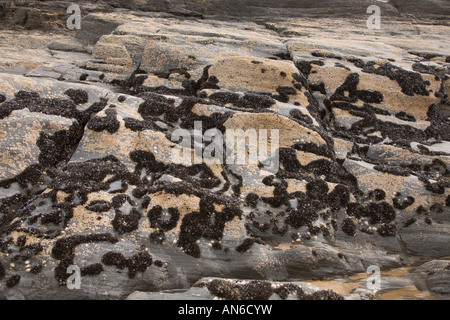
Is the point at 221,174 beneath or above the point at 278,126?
beneath

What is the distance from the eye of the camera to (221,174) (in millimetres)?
13742

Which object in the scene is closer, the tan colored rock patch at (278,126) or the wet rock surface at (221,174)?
the wet rock surface at (221,174)

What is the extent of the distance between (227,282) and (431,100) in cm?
1746

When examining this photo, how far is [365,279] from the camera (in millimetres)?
11195

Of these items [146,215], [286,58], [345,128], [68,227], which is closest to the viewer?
[68,227]

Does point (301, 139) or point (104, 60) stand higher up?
point (104, 60)

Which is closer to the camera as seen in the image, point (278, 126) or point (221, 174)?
point (221, 174)

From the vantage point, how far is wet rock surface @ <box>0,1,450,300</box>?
1044 cm

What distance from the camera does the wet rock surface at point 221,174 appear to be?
34.2 ft

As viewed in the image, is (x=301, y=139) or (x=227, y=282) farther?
(x=301, y=139)

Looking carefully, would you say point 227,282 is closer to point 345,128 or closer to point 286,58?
point 345,128

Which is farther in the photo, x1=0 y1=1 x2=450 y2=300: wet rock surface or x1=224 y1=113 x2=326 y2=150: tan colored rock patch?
x1=224 y1=113 x2=326 y2=150: tan colored rock patch
